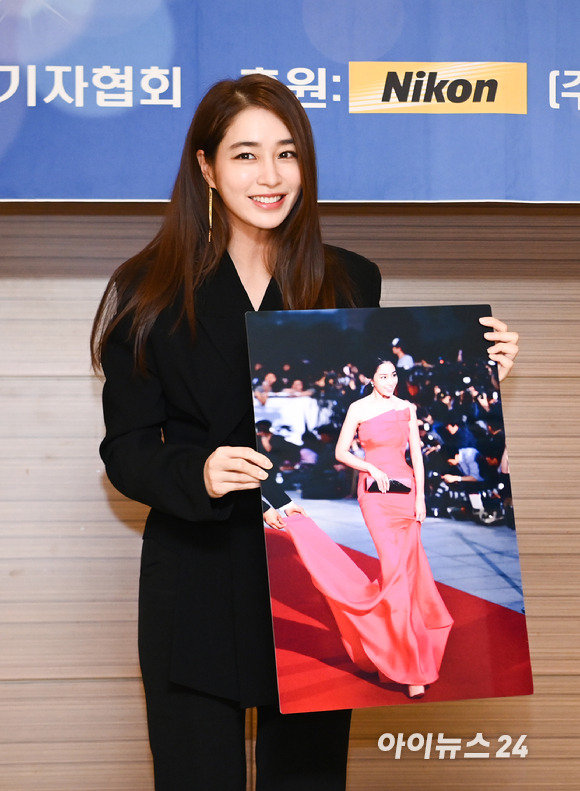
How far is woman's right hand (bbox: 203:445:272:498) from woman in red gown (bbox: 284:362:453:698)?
0.08 m

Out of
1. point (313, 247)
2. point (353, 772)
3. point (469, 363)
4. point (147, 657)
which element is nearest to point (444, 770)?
point (353, 772)

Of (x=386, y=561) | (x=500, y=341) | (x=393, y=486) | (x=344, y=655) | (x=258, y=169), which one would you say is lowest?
(x=344, y=655)

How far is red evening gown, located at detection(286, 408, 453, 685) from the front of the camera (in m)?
1.19

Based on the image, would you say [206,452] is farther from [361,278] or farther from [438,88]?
[438,88]

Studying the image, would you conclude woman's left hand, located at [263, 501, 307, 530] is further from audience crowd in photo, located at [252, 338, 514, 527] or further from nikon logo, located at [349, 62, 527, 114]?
nikon logo, located at [349, 62, 527, 114]

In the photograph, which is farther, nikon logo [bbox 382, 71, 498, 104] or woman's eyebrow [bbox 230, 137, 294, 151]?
nikon logo [bbox 382, 71, 498, 104]

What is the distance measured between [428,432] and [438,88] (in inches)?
34.2

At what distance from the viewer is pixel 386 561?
1224mm

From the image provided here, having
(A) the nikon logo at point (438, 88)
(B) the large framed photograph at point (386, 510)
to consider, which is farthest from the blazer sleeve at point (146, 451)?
(A) the nikon logo at point (438, 88)

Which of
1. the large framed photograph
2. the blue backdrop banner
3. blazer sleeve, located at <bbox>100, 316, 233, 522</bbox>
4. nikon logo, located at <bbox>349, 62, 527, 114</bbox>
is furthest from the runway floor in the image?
nikon logo, located at <bbox>349, 62, 527, 114</bbox>

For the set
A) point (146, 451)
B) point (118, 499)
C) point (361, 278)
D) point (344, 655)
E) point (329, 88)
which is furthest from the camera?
point (118, 499)

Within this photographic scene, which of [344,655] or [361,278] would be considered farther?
[361,278]

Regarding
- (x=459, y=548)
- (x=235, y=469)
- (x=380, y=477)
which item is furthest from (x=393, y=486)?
(x=235, y=469)

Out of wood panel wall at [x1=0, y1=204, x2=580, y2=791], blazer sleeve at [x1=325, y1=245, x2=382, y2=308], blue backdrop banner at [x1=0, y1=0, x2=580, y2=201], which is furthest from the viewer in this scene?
wood panel wall at [x1=0, y1=204, x2=580, y2=791]
